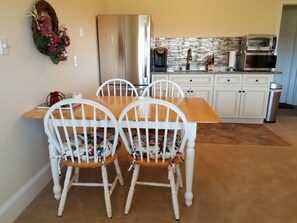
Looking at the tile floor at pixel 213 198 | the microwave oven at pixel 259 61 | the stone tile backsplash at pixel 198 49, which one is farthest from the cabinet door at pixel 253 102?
the tile floor at pixel 213 198

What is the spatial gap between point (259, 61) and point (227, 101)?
840mm

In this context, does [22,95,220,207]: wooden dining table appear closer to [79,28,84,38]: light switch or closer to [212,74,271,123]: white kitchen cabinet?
[79,28,84,38]: light switch

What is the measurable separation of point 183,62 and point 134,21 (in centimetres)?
131

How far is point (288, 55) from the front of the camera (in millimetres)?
4953

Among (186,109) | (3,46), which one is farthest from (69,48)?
(186,109)

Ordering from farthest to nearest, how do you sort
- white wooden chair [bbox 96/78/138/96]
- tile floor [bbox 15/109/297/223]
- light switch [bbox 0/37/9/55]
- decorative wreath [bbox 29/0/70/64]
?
1. white wooden chair [bbox 96/78/138/96]
2. decorative wreath [bbox 29/0/70/64]
3. tile floor [bbox 15/109/297/223]
4. light switch [bbox 0/37/9/55]

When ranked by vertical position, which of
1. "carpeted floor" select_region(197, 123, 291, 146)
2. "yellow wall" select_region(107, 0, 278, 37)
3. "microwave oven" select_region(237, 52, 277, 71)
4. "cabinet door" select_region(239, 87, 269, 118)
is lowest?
"carpeted floor" select_region(197, 123, 291, 146)

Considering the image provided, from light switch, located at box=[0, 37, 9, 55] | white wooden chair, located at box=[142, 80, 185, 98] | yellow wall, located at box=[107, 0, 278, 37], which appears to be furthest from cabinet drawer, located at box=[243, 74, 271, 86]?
light switch, located at box=[0, 37, 9, 55]

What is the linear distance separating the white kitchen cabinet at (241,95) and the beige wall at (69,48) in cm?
92

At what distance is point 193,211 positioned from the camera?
161 cm

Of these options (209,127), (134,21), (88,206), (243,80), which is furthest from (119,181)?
(243,80)

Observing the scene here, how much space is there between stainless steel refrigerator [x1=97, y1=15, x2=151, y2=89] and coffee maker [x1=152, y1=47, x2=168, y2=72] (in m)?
0.46

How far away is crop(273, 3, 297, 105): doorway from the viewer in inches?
188

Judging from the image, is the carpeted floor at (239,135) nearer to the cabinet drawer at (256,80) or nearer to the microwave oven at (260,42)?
the cabinet drawer at (256,80)
